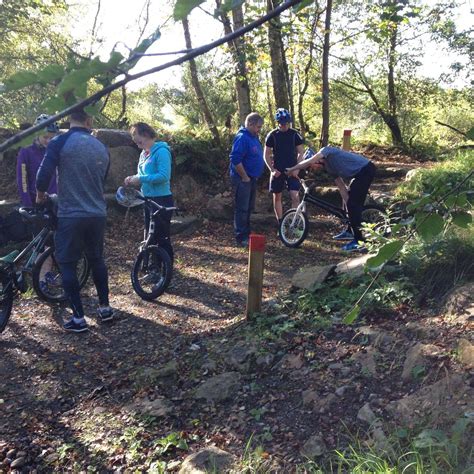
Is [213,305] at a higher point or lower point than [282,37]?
lower

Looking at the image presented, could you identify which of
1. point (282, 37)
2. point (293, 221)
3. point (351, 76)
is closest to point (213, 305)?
point (293, 221)

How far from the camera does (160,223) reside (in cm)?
592

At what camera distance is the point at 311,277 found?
534 cm

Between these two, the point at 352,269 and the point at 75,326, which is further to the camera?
the point at 352,269

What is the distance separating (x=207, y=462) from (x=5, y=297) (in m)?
3.08

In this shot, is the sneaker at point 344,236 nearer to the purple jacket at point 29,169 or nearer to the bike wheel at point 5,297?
the purple jacket at point 29,169

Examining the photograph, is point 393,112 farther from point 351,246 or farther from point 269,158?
point 351,246

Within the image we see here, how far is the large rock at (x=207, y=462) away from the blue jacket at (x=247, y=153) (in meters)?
5.08

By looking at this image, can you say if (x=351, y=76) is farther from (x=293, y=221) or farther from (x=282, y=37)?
(x=293, y=221)

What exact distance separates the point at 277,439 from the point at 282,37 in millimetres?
8938

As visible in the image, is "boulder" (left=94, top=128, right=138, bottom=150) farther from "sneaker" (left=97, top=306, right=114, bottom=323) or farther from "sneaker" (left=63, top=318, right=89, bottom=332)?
"sneaker" (left=63, top=318, right=89, bottom=332)

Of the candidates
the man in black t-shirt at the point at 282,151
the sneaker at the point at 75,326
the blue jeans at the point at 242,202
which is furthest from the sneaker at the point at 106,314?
the man in black t-shirt at the point at 282,151

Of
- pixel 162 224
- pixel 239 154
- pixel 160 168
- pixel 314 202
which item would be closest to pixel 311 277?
pixel 162 224

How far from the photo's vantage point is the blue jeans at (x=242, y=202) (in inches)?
307
